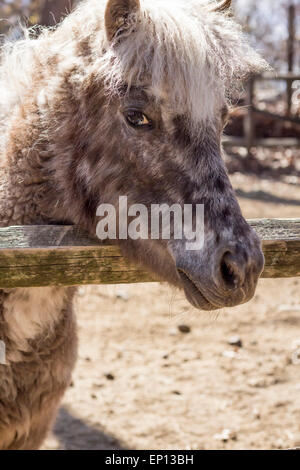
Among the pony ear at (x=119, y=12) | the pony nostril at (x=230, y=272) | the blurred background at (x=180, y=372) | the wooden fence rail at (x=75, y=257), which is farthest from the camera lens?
the blurred background at (x=180, y=372)

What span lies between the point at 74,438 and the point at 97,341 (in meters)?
1.37

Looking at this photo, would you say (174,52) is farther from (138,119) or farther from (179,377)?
(179,377)

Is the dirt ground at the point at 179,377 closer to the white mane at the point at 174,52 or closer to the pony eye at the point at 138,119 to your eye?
the pony eye at the point at 138,119

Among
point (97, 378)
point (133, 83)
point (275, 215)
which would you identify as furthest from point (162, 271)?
point (275, 215)

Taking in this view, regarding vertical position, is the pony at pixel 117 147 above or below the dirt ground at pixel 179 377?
above

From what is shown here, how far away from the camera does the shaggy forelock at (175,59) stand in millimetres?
2086

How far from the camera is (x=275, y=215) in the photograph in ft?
28.1

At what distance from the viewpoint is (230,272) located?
1901 millimetres

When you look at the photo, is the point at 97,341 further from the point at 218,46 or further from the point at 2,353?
the point at 218,46

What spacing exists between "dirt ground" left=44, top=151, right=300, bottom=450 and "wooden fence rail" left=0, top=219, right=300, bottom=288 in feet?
1.36

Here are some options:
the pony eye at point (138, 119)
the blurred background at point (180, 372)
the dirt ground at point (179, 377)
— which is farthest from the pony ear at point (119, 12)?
the dirt ground at point (179, 377)

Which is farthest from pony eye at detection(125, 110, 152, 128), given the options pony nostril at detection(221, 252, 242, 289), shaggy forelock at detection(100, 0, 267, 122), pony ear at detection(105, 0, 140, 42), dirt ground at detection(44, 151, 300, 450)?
dirt ground at detection(44, 151, 300, 450)

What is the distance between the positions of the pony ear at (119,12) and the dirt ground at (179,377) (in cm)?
127

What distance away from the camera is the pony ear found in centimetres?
219
